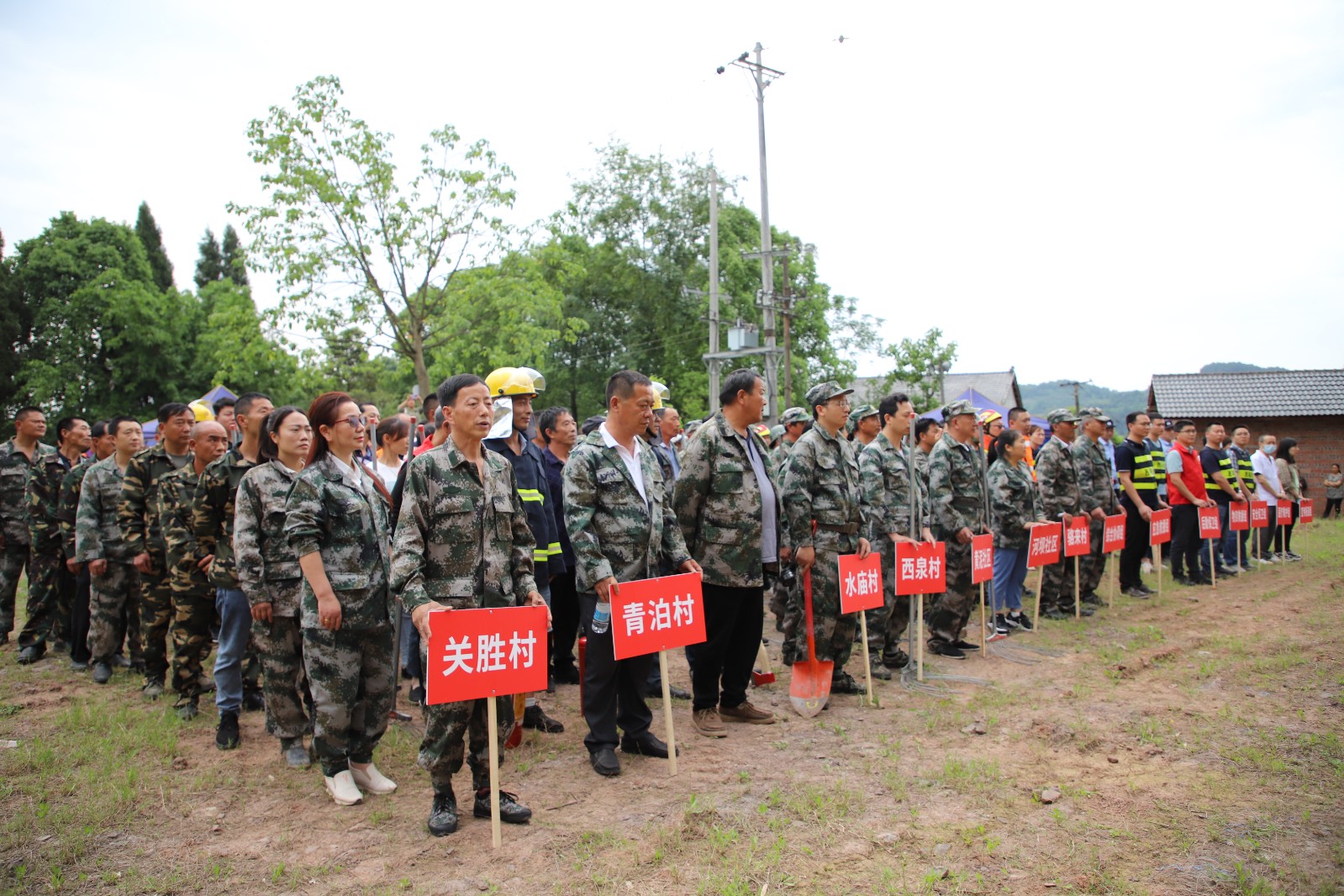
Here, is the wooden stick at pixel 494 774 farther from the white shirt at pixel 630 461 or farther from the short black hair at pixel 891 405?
the short black hair at pixel 891 405

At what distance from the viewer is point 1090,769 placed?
184 inches

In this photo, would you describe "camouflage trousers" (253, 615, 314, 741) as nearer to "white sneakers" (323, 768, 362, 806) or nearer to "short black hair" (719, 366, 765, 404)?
"white sneakers" (323, 768, 362, 806)

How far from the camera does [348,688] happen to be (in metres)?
4.20

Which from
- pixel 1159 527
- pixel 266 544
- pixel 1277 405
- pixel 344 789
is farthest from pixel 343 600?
pixel 1277 405

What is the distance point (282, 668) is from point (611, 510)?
2.13 m

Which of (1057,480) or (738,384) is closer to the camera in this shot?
(738,384)

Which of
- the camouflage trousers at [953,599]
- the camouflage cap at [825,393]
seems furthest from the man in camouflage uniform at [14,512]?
the camouflage trousers at [953,599]

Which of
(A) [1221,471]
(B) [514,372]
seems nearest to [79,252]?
(B) [514,372]

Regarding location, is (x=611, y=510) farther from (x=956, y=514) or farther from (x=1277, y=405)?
(x=1277, y=405)

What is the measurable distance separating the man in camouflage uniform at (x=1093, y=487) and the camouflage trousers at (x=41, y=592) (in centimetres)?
1071

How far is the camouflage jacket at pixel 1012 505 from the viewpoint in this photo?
8453 millimetres

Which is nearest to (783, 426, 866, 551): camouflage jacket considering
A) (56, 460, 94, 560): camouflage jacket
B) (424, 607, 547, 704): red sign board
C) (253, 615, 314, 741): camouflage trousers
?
(424, 607, 547, 704): red sign board

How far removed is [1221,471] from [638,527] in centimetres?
1082

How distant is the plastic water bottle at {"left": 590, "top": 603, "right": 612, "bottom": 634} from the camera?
4523 millimetres
